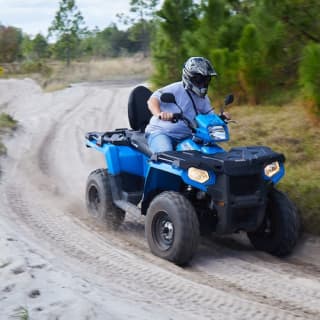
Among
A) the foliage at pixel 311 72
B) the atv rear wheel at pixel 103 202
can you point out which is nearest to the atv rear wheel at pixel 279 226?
the atv rear wheel at pixel 103 202

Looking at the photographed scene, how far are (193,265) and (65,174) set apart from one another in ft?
15.5

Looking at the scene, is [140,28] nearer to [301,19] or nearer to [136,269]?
[301,19]

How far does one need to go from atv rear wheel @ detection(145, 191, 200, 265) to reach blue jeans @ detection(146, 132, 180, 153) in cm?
55

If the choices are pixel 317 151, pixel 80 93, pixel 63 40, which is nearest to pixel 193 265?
pixel 317 151

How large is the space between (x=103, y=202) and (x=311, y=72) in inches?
153

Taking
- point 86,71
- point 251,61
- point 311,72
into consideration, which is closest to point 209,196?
point 311,72

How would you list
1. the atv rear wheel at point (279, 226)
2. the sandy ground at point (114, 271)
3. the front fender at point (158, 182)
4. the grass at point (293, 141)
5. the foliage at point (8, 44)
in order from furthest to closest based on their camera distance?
1. the foliage at point (8, 44)
2. the grass at point (293, 141)
3. the front fender at point (158, 182)
4. the atv rear wheel at point (279, 226)
5. the sandy ground at point (114, 271)

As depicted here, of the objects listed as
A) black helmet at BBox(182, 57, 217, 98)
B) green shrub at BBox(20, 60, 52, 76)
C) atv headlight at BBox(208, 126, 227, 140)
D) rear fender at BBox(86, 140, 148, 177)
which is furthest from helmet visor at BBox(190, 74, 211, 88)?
green shrub at BBox(20, 60, 52, 76)

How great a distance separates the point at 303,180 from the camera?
27.1 ft

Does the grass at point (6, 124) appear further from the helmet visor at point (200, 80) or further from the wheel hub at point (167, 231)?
the wheel hub at point (167, 231)

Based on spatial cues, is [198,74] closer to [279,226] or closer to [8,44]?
[279,226]

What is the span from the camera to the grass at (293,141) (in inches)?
298

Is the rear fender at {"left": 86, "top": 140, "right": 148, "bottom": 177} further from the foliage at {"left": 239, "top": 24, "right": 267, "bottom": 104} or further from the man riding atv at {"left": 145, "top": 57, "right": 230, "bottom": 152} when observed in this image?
the foliage at {"left": 239, "top": 24, "right": 267, "bottom": 104}

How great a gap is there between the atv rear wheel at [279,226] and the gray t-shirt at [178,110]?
44.9 inches
